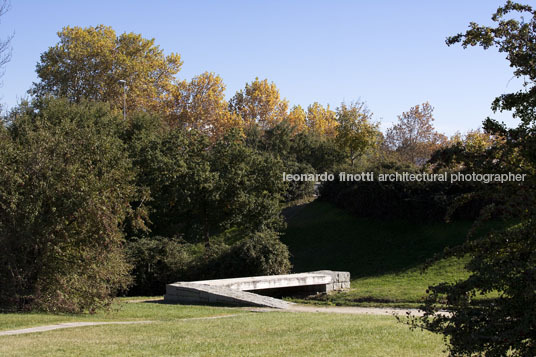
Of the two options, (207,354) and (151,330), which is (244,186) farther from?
(207,354)

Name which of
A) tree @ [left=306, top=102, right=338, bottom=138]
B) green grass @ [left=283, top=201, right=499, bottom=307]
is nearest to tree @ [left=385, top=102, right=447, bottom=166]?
tree @ [left=306, top=102, right=338, bottom=138]

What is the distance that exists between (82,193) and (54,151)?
67.2 inches

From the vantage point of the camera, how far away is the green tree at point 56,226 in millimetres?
15438

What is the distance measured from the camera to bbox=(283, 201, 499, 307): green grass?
21.7 meters

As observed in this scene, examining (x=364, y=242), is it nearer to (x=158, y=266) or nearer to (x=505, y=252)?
(x=158, y=266)

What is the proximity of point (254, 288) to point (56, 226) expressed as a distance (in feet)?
24.7

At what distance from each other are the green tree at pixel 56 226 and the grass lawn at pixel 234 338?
1.49 m

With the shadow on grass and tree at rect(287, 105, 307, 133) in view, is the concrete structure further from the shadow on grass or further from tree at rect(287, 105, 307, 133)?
tree at rect(287, 105, 307, 133)

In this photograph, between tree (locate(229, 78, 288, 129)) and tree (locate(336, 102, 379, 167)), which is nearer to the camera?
tree (locate(336, 102, 379, 167))

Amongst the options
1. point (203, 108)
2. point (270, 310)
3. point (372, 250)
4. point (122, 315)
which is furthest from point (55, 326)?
point (203, 108)

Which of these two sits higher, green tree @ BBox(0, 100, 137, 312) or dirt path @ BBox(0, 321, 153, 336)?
green tree @ BBox(0, 100, 137, 312)

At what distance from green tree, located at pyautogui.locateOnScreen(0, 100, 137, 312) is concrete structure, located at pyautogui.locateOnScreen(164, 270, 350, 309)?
3235 mm

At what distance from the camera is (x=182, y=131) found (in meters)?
31.1

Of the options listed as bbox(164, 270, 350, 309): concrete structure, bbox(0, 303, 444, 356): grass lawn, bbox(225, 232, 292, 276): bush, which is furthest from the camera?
bbox(225, 232, 292, 276): bush
